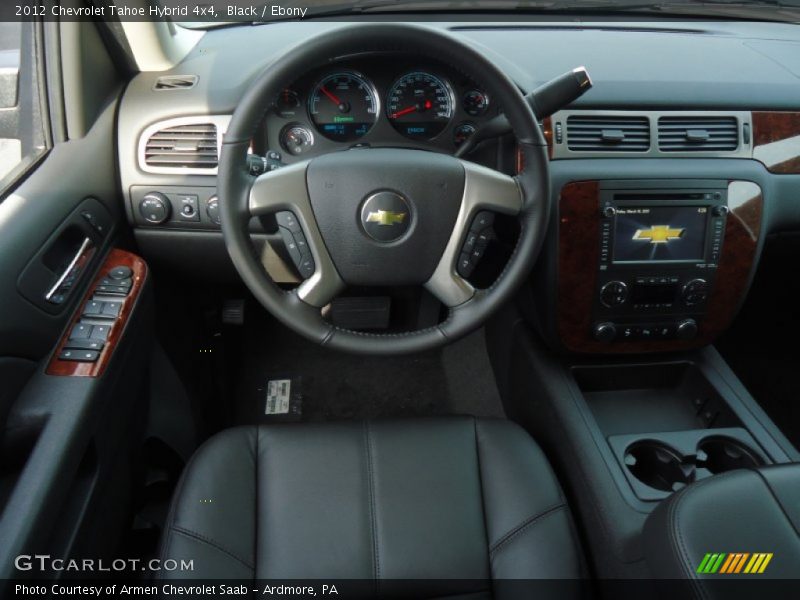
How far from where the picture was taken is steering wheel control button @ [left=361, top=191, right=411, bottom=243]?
1163mm

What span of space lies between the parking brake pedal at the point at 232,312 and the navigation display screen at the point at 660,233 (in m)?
1.19

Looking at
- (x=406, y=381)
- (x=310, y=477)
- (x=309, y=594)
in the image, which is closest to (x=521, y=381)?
(x=406, y=381)

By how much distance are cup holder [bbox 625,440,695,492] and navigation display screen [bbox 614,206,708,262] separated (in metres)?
0.46

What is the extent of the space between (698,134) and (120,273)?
57.1 inches

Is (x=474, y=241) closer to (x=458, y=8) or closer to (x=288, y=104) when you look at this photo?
(x=288, y=104)

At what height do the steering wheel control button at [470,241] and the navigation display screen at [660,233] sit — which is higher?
the steering wheel control button at [470,241]

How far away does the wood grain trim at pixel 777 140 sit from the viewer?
5.08 ft

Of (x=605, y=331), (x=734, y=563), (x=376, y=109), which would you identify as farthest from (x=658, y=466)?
(x=376, y=109)

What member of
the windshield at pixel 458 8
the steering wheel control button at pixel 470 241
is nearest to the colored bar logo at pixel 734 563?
the steering wheel control button at pixel 470 241

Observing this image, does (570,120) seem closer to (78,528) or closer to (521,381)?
(521,381)

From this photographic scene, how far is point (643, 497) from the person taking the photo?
1312 mm

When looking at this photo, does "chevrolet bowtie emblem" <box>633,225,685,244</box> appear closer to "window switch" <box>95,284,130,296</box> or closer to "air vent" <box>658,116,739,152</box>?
"air vent" <box>658,116,739,152</box>

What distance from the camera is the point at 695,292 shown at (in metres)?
1.55

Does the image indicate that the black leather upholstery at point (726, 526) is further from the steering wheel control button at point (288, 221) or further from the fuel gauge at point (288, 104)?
the fuel gauge at point (288, 104)
